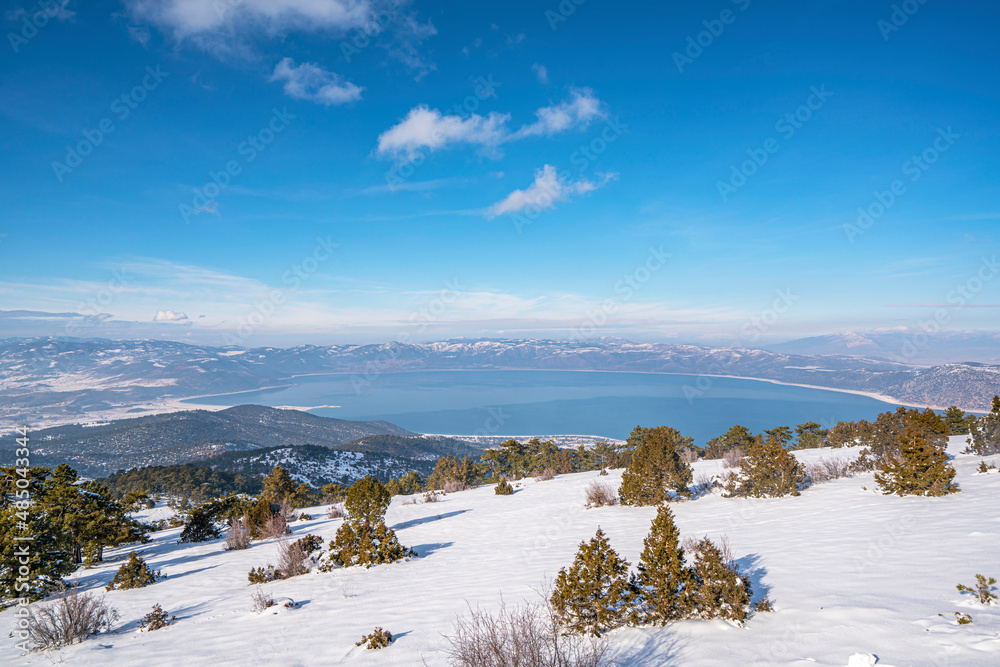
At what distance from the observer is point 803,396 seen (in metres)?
195

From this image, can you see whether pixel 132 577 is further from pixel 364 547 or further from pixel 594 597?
pixel 594 597

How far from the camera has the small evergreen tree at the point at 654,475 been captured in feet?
37.5

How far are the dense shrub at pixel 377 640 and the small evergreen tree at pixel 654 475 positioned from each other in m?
8.41

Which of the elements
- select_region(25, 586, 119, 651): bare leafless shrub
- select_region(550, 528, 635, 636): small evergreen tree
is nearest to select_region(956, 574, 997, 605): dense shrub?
select_region(550, 528, 635, 636): small evergreen tree

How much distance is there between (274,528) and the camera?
1140 cm

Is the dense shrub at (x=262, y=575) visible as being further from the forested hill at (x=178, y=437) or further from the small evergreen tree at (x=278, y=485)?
the forested hill at (x=178, y=437)

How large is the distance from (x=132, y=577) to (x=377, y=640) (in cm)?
688

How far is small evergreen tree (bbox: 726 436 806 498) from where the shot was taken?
1077 centimetres

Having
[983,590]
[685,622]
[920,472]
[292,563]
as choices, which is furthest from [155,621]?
[920,472]

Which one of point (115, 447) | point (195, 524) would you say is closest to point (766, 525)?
point (195, 524)

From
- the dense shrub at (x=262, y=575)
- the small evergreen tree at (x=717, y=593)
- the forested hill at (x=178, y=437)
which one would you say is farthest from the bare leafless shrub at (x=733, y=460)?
the forested hill at (x=178, y=437)

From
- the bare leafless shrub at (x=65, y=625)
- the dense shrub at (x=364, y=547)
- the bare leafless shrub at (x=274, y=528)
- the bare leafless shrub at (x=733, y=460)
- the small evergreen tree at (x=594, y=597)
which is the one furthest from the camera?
the bare leafless shrub at (x=733, y=460)

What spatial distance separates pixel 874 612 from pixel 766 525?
476 cm

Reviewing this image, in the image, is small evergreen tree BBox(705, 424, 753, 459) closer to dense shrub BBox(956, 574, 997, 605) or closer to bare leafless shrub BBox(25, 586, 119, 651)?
dense shrub BBox(956, 574, 997, 605)
